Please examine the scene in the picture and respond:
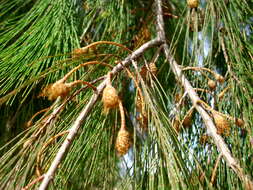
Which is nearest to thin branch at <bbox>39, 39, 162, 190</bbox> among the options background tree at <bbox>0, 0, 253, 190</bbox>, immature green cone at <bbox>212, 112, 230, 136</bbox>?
background tree at <bbox>0, 0, 253, 190</bbox>

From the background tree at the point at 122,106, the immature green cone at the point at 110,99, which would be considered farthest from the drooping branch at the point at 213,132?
the immature green cone at the point at 110,99

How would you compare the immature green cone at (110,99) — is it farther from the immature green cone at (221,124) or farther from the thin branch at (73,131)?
the immature green cone at (221,124)

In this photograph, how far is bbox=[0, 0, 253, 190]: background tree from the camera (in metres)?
0.56

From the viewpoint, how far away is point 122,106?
0.57 meters

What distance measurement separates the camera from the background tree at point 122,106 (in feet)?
1.85

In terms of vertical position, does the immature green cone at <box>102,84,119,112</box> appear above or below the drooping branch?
above

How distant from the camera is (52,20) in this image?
36.0 inches

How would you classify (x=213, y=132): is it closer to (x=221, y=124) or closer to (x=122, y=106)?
(x=221, y=124)

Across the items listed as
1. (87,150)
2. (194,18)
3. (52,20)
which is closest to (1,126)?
(52,20)

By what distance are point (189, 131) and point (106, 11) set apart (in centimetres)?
46

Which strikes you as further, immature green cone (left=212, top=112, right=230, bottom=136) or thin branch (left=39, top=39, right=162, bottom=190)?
immature green cone (left=212, top=112, right=230, bottom=136)

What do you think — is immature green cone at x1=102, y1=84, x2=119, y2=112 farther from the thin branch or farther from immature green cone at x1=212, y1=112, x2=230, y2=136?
immature green cone at x1=212, y1=112, x2=230, y2=136

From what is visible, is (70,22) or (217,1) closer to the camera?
(217,1)

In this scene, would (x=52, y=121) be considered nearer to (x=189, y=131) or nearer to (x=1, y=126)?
(x=189, y=131)
